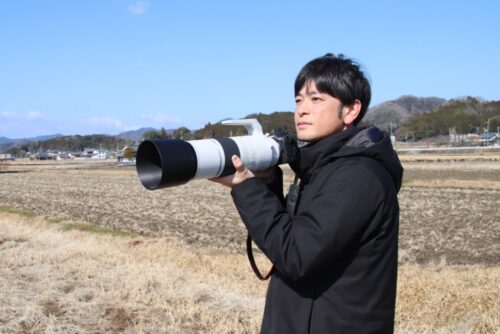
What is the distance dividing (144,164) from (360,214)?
2.88ft

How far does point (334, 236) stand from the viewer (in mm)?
1657

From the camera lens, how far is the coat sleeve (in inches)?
65.4

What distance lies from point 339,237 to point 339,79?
2.07 feet

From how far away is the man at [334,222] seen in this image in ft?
5.51

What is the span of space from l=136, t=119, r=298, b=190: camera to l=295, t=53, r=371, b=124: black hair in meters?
0.28

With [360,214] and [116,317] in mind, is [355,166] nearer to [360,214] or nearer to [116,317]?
[360,214]

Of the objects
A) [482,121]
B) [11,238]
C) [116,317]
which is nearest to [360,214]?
[116,317]

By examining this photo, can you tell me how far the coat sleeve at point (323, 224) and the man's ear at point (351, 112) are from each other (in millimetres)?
280

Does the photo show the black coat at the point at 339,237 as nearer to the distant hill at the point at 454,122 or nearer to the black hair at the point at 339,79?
the black hair at the point at 339,79

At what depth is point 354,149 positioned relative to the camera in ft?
5.79

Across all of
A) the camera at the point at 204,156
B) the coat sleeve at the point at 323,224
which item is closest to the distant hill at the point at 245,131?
the camera at the point at 204,156

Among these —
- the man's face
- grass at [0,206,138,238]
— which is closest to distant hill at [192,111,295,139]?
the man's face

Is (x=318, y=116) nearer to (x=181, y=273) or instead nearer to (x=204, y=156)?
(x=204, y=156)

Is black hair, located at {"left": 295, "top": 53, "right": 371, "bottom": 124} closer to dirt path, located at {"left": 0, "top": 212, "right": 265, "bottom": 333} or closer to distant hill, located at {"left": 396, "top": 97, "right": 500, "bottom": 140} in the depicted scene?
dirt path, located at {"left": 0, "top": 212, "right": 265, "bottom": 333}
